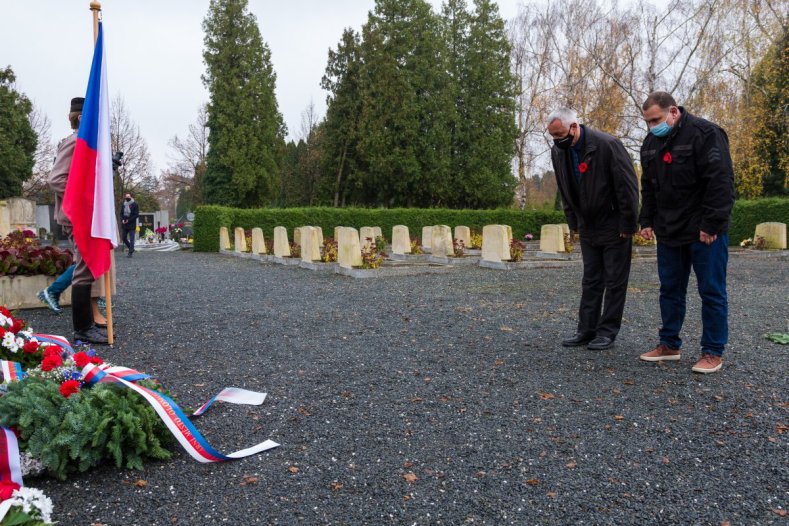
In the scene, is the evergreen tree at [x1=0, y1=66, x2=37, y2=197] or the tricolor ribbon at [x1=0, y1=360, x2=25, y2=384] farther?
the evergreen tree at [x1=0, y1=66, x2=37, y2=197]

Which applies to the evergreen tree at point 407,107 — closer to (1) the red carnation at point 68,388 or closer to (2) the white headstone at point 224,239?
(2) the white headstone at point 224,239

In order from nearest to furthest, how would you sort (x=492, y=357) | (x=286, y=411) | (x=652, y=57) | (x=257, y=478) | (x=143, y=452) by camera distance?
(x=257, y=478), (x=143, y=452), (x=286, y=411), (x=492, y=357), (x=652, y=57)

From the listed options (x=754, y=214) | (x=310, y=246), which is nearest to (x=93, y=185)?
(x=310, y=246)

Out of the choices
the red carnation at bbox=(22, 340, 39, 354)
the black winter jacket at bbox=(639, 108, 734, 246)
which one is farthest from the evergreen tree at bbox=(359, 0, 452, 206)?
the red carnation at bbox=(22, 340, 39, 354)

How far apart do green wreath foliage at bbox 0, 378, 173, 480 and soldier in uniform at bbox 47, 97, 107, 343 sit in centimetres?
234

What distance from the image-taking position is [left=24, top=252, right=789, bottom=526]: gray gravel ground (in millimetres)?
2309

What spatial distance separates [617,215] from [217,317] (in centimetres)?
440

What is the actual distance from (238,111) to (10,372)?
Result: 1178 inches

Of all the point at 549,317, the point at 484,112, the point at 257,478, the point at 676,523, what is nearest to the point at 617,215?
the point at 549,317

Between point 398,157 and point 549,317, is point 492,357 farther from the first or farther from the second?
point 398,157

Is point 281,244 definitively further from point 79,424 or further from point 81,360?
point 79,424

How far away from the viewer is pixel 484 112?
30375mm

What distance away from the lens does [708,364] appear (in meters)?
4.05

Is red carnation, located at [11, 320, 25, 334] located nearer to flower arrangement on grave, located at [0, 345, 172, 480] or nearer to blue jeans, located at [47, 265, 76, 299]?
flower arrangement on grave, located at [0, 345, 172, 480]
